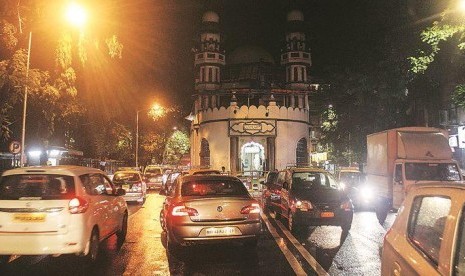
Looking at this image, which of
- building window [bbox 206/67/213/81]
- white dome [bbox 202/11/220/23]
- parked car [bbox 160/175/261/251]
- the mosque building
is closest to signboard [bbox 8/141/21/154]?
parked car [bbox 160/175/261/251]

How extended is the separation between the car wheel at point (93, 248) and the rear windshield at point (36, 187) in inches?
35.9

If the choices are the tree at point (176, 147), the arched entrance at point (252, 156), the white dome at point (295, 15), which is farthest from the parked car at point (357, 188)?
the tree at point (176, 147)

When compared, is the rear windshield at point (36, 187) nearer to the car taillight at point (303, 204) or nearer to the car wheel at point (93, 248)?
the car wheel at point (93, 248)

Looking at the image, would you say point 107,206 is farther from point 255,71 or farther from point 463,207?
point 255,71

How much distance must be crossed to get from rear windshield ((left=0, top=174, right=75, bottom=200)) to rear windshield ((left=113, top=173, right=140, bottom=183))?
495 inches

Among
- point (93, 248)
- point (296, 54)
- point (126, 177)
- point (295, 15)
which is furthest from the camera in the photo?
point (295, 15)

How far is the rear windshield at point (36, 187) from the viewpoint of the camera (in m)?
7.32

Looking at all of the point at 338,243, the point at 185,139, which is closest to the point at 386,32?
the point at 338,243

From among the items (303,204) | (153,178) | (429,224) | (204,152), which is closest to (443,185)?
(429,224)

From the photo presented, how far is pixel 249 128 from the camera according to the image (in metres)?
38.6

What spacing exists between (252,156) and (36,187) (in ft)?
109

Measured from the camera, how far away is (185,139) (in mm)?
65375

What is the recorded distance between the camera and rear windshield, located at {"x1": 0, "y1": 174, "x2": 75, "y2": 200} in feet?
24.0

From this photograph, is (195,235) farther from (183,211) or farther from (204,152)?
(204,152)
